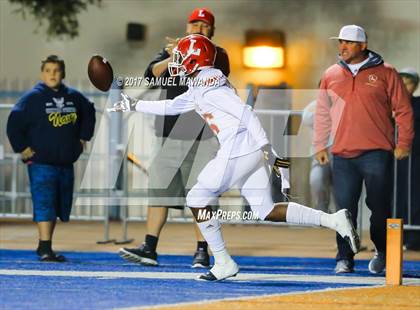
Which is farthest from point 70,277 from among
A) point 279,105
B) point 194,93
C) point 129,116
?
point 279,105

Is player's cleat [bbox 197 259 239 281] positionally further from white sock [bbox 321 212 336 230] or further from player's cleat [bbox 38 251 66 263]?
player's cleat [bbox 38 251 66 263]

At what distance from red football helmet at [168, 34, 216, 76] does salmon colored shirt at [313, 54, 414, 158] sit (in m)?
1.31

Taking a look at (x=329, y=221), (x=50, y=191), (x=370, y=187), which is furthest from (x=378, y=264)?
(x=50, y=191)

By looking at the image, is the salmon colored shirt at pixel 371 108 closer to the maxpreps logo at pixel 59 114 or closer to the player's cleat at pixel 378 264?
the player's cleat at pixel 378 264

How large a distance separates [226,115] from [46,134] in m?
2.46

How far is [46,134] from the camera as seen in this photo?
11.8 meters

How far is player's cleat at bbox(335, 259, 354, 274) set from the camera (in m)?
10.7

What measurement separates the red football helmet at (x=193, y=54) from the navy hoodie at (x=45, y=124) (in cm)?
201

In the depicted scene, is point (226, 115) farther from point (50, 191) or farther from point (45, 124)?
point (50, 191)

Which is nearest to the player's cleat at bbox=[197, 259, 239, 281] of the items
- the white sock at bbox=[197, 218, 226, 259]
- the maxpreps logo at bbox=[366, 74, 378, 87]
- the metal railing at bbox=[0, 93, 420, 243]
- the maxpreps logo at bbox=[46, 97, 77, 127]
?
the white sock at bbox=[197, 218, 226, 259]

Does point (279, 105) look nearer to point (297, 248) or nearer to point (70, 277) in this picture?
point (297, 248)

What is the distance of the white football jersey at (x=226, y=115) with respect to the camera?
973 cm

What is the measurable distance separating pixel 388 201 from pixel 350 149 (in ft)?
1.67

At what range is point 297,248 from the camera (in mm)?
13219
